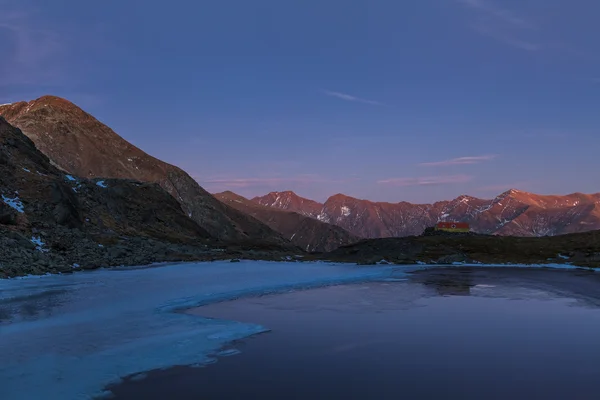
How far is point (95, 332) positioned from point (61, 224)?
143 ft

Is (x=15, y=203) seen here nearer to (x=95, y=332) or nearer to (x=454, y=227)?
(x=95, y=332)

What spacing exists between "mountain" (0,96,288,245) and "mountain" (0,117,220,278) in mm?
74744

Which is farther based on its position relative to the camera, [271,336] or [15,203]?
[15,203]

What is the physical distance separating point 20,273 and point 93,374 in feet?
80.4

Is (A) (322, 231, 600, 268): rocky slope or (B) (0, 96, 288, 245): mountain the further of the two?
(B) (0, 96, 288, 245): mountain

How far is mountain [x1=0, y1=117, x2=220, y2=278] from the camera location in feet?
122

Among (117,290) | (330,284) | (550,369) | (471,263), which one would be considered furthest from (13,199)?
(471,263)

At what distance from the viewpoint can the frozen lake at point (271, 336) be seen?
9.91 metres

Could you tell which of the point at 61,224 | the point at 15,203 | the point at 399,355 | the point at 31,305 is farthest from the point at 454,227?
the point at 399,355

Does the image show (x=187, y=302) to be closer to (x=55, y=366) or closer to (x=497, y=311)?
(x=55, y=366)

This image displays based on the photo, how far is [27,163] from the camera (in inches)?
2621

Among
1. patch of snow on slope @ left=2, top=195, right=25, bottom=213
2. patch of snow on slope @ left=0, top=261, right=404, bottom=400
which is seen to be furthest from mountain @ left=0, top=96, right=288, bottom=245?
patch of snow on slope @ left=0, top=261, right=404, bottom=400

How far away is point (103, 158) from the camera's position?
17600 cm

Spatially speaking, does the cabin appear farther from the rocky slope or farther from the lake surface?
the lake surface
